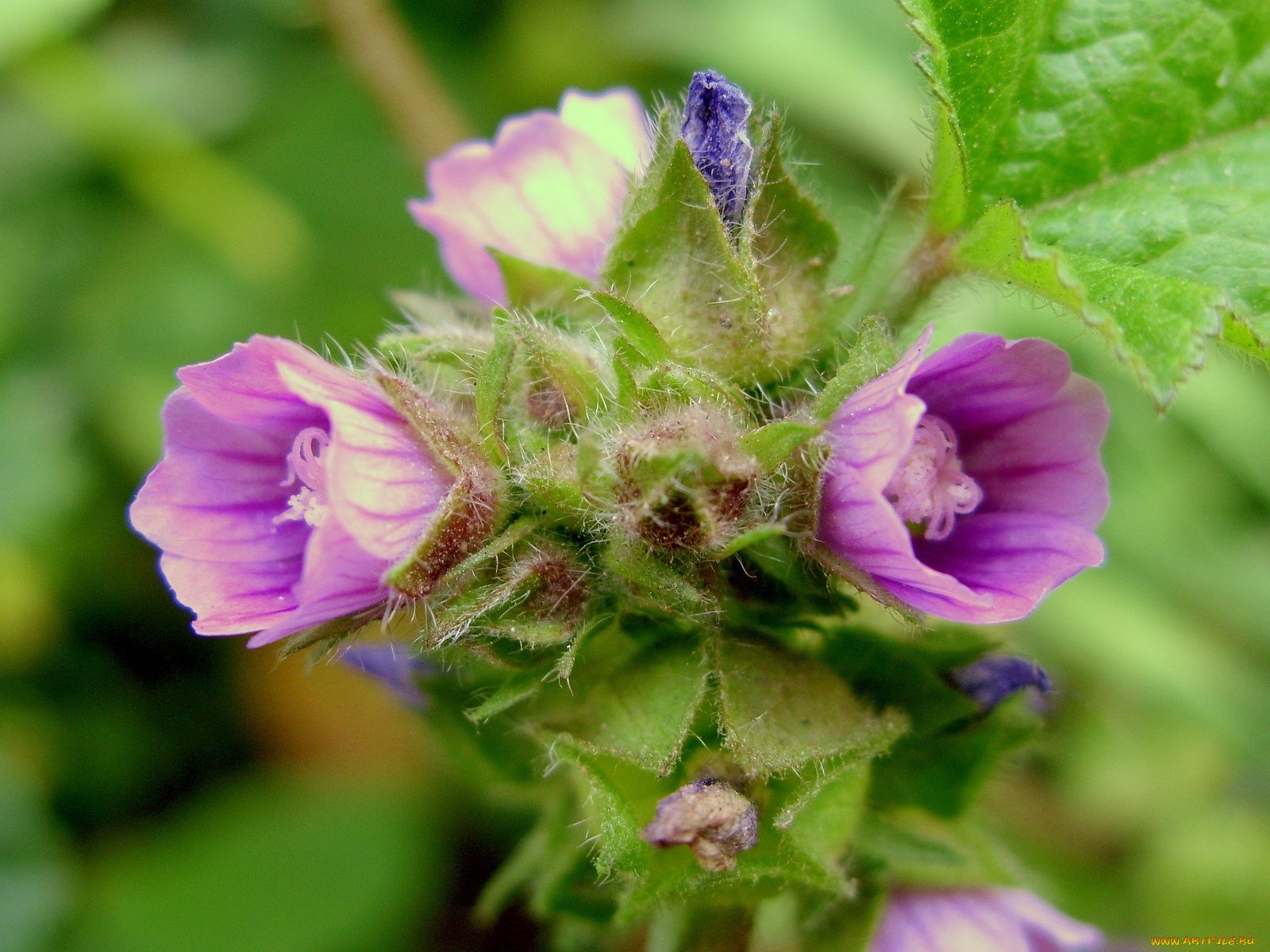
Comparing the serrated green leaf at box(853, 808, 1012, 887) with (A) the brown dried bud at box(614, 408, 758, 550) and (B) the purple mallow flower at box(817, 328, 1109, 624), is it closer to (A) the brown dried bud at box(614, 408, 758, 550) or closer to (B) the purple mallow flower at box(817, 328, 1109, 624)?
(B) the purple mallow flower at box(817, 328, 1109, 624)

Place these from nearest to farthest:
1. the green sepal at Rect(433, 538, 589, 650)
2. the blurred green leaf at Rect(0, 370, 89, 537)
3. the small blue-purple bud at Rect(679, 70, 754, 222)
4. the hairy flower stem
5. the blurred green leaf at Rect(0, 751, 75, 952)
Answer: the green sepal at Rect(433, 538, 589, 650)
the small blue-purple bud at Rect(679, 70, 754, 222)
the hairy flower stem
the blurred green leaf at Rect(0, 751, 75, 952)
the blurred green leaf at Rect(0, 370, 89, 537)

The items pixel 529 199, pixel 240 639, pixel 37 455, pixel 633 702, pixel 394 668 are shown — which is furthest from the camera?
pixel 240 639

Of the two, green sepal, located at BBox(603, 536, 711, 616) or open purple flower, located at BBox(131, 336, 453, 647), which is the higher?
open purple flower, located at BBox(131, 336, 453, 647)

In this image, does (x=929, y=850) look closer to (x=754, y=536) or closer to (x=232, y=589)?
(x=754, y=536)

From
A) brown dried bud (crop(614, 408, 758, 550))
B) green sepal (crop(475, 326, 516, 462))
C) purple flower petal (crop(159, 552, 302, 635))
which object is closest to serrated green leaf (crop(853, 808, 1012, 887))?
brown dried bud (crop(614, 408, 758, 550))

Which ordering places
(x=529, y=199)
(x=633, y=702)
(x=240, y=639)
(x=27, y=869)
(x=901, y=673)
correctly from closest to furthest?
(x=633, y=702)
(x=901, y=673)
(x=529, y=199)
(x=27, y=869)
(x=240, y=639)

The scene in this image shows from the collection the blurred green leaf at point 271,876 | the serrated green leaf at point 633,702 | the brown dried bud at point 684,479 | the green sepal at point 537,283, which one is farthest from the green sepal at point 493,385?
the blurred green leaf at point 271,876

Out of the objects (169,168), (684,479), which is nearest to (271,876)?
(169,168)
